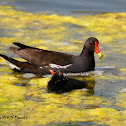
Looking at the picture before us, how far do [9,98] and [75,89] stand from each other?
3.82 feet

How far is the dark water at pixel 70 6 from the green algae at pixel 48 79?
0.55m

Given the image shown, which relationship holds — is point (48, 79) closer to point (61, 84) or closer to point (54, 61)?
point (54, 61)

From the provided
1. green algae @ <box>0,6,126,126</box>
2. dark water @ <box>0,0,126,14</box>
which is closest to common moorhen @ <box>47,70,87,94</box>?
green algae @ <box>0,6,126,126</box>

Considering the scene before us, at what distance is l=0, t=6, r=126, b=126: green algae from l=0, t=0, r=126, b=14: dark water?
55 cm

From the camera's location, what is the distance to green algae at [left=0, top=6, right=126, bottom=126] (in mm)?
5957

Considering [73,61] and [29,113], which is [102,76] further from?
[29,113]

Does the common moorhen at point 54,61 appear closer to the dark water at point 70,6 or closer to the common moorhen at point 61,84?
the common moorhen at point 61,84

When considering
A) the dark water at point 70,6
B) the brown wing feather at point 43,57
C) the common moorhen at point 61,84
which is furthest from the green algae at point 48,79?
the dark water at point 70,6

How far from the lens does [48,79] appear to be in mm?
7566

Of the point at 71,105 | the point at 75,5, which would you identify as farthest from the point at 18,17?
the point at 71,105

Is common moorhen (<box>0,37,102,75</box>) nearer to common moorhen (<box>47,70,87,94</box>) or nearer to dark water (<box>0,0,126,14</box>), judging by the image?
common moorhen (<box>47,70,87,94</box>)

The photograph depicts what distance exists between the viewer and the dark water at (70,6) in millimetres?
12688

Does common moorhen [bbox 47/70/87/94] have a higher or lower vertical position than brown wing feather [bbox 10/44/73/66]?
lower

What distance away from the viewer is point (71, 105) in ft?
20.9
